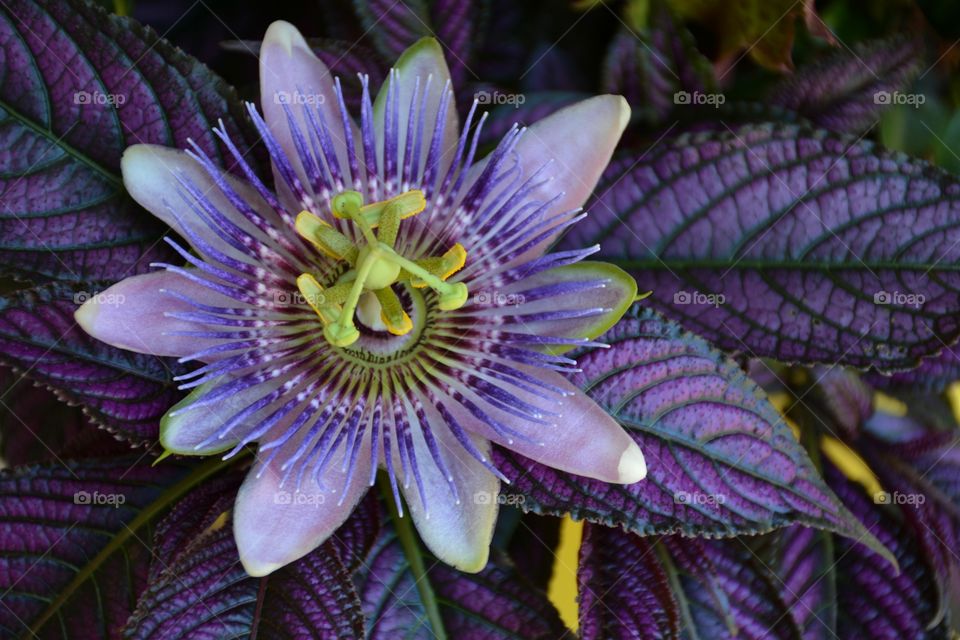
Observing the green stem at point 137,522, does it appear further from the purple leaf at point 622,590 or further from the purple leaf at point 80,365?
the purple leaf at point 622,590

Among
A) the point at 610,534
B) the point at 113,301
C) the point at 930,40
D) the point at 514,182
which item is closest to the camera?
the point at 113,301

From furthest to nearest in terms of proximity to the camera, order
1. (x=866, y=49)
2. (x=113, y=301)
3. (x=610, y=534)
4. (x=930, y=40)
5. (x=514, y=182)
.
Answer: (x=930, y=40) < (x=866, y=49) < (x=610, y=534) < (x=514, y=182) < (x=113, y=301)

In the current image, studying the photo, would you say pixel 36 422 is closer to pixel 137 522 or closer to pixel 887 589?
pixel 137 522

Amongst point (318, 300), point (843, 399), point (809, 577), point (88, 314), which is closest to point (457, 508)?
point (318, 300)

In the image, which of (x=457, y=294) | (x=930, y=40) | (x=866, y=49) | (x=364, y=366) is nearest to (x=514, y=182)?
(x=457, y=294)

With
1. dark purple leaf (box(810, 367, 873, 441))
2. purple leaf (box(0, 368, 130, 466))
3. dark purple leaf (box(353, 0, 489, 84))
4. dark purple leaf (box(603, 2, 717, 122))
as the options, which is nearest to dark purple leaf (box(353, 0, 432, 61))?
dark purple leaf (box(353, 0, 489, 84))

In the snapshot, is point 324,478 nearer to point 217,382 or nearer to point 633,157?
point 217,382
